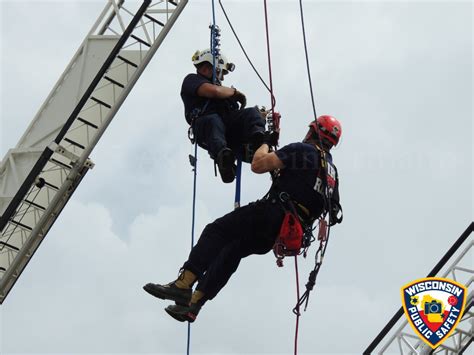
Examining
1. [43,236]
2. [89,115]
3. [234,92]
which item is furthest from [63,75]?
[234,92]

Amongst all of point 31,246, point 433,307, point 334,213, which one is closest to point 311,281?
point 334,213

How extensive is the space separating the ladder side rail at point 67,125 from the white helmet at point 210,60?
278 cm

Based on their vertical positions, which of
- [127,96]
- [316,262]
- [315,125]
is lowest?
[316,262]

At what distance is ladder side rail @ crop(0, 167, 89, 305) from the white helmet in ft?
11.3

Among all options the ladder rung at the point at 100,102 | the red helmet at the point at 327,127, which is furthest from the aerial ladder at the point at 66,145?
the red helmet at the point at 327,127

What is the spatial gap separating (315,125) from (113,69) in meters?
4.22

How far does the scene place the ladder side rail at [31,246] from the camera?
16.9 metres

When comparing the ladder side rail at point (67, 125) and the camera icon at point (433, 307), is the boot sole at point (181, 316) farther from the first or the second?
the camera icon at point (433, 307)

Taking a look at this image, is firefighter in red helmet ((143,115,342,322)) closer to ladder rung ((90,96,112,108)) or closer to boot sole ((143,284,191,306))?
boot sole ((143,284,191,306))

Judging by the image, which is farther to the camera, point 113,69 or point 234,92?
point 113,69

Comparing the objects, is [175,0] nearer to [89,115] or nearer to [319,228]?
[89,115]

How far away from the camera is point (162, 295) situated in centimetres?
1283

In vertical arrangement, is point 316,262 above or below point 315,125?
below

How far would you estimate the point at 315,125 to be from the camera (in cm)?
1329
